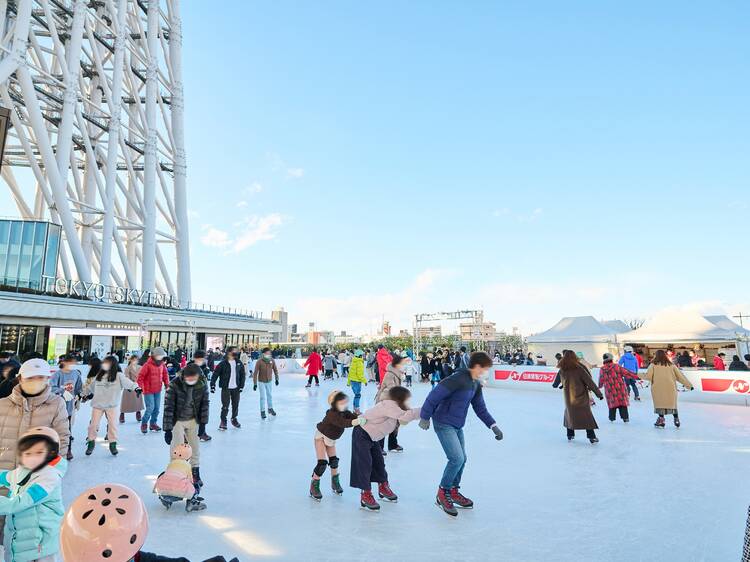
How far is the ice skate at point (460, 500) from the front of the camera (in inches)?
159

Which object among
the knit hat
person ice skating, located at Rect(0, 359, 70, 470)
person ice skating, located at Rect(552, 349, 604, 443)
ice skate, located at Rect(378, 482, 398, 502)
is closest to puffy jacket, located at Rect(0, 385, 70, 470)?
person ice skating, located at Rect(0, 359, 70, 470)

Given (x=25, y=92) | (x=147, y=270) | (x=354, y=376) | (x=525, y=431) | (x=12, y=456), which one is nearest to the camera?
(x=12, y=456)

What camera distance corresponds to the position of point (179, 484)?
3.83 meters

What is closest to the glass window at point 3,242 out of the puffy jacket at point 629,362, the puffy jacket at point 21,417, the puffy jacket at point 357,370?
the puffy jacket at point 357,370

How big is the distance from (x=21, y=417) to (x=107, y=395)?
11.7ft

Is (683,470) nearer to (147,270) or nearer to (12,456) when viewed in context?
(12,456)

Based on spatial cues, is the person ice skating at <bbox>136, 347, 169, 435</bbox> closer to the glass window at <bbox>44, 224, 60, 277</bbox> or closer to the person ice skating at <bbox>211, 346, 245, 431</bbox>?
the person ice skating at <bbox>211, 346, 245, 431</bbox>

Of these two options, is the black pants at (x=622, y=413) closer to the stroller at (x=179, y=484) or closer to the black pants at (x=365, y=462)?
the black pants at (x=365, y=462)

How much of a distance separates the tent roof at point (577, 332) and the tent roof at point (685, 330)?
1.39 meters

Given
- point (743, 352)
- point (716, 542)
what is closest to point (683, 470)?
point (716, 542)

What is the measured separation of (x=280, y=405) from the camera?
1157cm

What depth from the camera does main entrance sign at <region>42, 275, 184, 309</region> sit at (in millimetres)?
23812

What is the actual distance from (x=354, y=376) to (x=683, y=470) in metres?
6.20

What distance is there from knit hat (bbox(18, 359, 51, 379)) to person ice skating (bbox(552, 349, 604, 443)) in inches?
263
